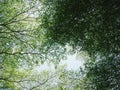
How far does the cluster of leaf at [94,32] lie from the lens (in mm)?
17859

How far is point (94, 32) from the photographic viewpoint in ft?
61.9

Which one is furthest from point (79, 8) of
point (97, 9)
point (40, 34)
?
point (40, 34)

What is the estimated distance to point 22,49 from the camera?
90.3 feet

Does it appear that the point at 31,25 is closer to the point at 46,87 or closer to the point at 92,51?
the point at 46,87

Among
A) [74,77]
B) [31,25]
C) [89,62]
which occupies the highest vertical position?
[31,25]

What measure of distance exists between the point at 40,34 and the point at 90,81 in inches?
393

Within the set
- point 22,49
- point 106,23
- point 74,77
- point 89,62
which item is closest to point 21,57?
point 22,49

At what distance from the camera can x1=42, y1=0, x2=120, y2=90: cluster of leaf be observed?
17859mm

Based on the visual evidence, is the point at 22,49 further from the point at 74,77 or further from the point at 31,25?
the point at 74,77

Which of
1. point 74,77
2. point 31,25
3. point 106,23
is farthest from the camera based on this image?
point 31,25

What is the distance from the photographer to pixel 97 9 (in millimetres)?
18422

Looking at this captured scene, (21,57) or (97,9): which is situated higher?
(97,9)

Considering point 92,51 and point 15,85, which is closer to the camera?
point 92,51

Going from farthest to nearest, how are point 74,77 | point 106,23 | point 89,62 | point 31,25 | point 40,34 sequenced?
point 31,25 < point 40,34 < point 74,77 < point 89,62 < point 106,23
